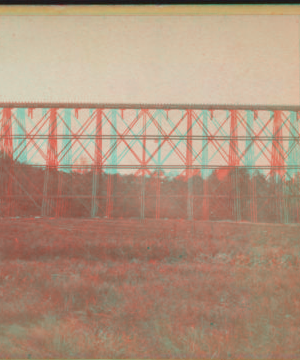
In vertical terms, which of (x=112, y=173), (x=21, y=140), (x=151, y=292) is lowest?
(x=151, y=292)

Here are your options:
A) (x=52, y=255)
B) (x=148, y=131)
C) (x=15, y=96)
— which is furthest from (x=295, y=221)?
(x=15, y=96)

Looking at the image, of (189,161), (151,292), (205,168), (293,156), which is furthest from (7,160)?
(293,156)

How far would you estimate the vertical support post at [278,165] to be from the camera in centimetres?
527

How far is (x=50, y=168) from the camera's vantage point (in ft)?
18.3

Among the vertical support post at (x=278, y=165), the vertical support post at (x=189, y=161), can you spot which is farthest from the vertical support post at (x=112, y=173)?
the vertical support post at (x=278, y=165)

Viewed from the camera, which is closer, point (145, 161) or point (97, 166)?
point (145, 161)

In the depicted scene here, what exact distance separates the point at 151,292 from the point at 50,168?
3465 mm

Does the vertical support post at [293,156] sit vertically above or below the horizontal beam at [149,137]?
below

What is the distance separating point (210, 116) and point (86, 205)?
10.2ft

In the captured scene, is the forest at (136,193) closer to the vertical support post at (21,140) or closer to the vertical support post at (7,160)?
the vertical support post at (7,160)

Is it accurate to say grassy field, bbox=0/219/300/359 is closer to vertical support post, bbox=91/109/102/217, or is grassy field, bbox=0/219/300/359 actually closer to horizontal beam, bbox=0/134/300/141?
vertical support post, bbox=91/109/102/217

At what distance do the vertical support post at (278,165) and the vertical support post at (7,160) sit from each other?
4.81 m

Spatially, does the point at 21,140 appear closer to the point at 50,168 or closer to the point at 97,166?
the point at 50,168

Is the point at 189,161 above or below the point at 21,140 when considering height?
below
